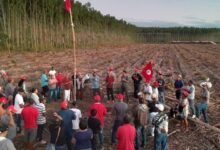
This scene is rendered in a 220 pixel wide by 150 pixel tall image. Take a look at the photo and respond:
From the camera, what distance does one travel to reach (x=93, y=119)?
441 inches

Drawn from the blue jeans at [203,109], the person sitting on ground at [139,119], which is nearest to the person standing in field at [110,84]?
the blue jeans at [203,109]

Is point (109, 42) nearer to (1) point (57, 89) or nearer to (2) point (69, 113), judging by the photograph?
(1) point (57, 89)

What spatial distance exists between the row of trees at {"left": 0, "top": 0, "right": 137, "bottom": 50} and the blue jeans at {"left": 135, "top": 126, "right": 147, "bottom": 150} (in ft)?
102

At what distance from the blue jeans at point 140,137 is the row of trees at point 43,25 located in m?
31.1

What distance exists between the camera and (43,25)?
5334 cm

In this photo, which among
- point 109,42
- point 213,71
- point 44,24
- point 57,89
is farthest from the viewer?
point 109,42

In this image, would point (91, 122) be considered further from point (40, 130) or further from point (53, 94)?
point (53, 94)

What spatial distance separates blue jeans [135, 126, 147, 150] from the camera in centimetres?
1209

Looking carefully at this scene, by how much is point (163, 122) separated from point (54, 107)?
7989 millimetres

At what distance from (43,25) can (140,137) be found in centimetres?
4261

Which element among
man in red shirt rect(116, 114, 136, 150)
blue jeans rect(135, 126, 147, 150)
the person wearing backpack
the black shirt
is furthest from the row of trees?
man in red shirt rect(116, 114, 136, 150)

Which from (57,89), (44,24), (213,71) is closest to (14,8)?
(44,24)

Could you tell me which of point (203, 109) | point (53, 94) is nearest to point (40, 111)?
point (203, 109)

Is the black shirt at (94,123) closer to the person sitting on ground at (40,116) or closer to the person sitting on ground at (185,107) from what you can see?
the person sitting on ground at (40,116)
